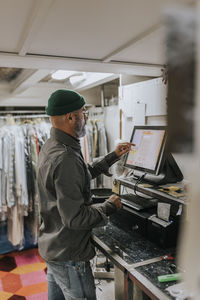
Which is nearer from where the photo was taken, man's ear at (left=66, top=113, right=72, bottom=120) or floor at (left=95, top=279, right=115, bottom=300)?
man's ear at (left=66, top=113, right=72, bottom=120)

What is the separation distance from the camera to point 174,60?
226 mm

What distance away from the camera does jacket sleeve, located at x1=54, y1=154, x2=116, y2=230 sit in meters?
1.27

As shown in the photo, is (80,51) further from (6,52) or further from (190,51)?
Answer: (190,51)

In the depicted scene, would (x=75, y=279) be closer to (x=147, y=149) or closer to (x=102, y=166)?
(x=102, y=166)

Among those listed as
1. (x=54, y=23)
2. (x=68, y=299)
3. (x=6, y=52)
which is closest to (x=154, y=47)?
(x=54, y=23)

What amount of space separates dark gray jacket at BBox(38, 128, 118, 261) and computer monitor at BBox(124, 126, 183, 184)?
394 mm

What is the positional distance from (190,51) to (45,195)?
1.33 meters

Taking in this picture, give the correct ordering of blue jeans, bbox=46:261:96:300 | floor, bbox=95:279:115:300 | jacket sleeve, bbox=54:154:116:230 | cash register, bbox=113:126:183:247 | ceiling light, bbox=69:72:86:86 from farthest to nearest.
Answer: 1. ceiling light, bbox=69:72:86:86
2. floor, bbox=95:279:115:300
3. cash register, bbox=113:126:183:247
4. blue jeans, bbox=46:261:96:300
5. jacket sleeve, bbox=54:154:116:230

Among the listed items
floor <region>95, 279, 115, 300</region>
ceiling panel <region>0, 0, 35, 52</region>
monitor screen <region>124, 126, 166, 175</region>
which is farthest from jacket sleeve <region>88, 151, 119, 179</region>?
floor <region>95, 279, 115, 300</region>

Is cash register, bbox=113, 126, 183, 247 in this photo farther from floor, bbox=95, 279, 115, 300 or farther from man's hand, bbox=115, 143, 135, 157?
floor, bbox=95, 279, 115, 300

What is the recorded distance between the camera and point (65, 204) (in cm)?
127

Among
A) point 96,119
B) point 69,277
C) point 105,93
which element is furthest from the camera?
point 105,93

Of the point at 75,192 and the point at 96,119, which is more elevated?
the point at 96,119

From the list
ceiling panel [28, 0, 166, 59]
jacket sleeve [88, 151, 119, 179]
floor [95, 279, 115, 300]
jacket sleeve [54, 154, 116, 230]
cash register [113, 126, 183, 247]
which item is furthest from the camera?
floor [95, 279, 115, 300]
